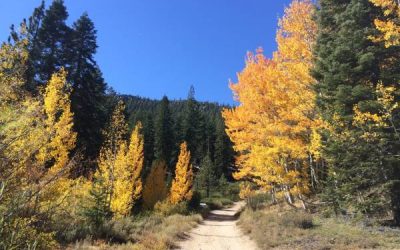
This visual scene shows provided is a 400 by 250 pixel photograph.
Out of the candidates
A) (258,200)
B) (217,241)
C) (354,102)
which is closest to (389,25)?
(354,102)

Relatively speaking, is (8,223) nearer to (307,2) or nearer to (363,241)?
(363,241)

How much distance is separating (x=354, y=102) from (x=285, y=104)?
15.1 ft

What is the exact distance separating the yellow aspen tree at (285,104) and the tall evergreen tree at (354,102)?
222cm

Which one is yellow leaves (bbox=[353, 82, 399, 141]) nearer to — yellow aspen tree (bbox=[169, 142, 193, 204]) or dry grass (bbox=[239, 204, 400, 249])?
dry grass (bbox=[239, 204, 400, 249])

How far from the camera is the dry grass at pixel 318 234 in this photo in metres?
11.1

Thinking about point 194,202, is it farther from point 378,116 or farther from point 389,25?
point 389,25

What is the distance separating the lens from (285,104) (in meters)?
18.4

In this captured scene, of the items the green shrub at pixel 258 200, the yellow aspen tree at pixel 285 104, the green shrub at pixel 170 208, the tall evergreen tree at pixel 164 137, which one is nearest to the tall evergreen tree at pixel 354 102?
the yellow aspen tree at pixel 285 104

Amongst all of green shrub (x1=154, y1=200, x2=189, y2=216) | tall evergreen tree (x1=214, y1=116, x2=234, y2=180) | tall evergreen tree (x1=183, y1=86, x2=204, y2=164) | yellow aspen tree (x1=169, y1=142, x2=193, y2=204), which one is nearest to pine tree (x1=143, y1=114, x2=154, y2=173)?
tall evergreen tree (x1=183, y1=86, x2=204, y2=164)

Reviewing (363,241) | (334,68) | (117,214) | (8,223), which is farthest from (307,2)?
(8,223)

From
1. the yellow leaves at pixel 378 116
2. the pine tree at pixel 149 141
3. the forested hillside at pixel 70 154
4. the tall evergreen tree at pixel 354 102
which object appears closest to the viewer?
the forested hillside at pixel 70 154

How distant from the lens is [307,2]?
65.6 feet

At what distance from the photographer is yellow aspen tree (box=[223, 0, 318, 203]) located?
17775mm

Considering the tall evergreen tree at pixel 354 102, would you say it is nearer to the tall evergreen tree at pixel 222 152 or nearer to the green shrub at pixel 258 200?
the green shrub at pixel 258 200
